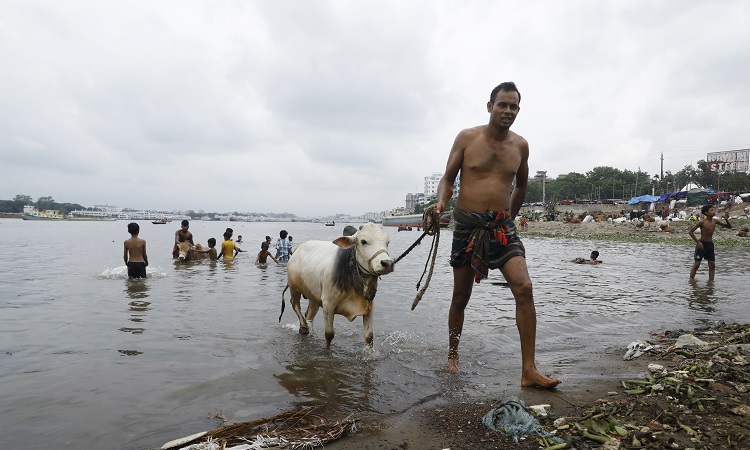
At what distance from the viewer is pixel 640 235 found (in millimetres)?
35938

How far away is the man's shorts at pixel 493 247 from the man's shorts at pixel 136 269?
11.5 meters

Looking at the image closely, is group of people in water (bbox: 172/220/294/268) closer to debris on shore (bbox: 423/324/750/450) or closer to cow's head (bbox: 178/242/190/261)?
cow's head (bbox: 178/242/190/261)

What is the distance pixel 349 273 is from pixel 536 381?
2537 millimetres

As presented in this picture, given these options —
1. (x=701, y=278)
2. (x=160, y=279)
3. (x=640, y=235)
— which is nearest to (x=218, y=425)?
(x=160, y=279)

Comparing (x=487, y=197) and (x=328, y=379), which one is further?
(x=328, y=379)

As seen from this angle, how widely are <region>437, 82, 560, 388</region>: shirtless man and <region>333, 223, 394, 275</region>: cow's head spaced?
757 millimetres

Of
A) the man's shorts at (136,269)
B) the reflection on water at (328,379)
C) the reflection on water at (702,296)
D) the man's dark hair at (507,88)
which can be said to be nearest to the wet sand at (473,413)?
the reflection on water at (328,379)

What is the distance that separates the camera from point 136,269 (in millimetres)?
12898

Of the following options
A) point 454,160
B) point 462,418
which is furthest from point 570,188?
point 462,418

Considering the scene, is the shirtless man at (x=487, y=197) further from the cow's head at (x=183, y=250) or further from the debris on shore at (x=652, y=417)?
the cow's head at (x=183, y=250)

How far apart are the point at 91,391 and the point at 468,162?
4636mm

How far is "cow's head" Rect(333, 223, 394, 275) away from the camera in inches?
187

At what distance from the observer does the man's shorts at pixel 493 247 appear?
425cm

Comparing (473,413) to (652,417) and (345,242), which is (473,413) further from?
(345,242)
